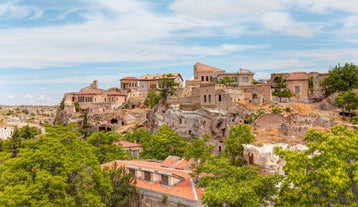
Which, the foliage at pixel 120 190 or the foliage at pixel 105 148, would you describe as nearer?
the foliage at pixel 120 190

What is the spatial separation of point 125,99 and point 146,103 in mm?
18324

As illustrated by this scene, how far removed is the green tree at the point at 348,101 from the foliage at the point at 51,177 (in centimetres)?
5111

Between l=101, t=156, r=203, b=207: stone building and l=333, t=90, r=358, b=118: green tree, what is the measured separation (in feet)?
128

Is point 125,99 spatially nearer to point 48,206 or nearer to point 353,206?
point 48,206

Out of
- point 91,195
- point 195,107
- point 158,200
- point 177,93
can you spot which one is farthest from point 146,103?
point 91,195

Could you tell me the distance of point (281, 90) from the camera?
255 feet

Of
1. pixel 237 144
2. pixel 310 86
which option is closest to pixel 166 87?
pixel 310 86

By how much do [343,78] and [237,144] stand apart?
1923 inches

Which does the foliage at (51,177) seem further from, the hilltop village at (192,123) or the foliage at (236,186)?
the foliage at (236,186)

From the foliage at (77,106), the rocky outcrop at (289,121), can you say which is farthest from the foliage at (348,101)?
the foliage at (77,106)

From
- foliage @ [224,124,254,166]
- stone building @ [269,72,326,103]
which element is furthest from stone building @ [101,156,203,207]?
stone building @ [269,72,326,103]

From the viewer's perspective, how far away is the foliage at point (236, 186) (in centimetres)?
2242

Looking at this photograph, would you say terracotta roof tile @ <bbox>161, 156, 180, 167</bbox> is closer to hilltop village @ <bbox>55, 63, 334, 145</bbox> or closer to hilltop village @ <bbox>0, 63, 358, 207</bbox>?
hilltop village @ <bbox>0, 63, 358, 207</bbox>

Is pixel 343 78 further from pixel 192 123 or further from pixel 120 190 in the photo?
pixel 120 190
